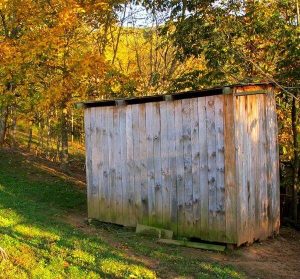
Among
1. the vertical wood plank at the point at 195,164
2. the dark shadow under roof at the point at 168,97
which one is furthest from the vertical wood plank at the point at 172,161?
the vertical wood plank at the point at 195,164

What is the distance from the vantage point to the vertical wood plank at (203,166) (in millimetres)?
8531

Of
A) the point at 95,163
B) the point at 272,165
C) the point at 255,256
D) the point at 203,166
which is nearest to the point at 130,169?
the point at 95,163

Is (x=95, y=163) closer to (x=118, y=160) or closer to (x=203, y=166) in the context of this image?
(x=118, y=160)

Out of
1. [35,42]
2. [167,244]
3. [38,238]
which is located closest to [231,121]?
[167,244]

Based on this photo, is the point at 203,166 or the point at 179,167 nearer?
the point at 203,166

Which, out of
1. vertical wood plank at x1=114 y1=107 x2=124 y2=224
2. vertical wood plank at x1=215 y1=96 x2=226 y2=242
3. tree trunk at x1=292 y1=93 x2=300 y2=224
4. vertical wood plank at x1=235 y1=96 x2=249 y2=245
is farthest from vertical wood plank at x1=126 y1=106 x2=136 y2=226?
tree trunk at x1=292 y1=93 x2=300 y2=224

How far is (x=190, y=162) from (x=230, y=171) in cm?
89

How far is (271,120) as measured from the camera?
9.61 metres

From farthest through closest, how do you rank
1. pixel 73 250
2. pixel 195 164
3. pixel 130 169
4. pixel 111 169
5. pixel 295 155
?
pixel 295 155 < pixel 111 169 < pixel 130 169 < pixel 195 164 < pixel 73 250

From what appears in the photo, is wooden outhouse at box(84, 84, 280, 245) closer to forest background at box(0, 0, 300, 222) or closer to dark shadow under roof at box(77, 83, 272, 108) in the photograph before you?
dark shadow under roof at box(77, 83, 272, 108)

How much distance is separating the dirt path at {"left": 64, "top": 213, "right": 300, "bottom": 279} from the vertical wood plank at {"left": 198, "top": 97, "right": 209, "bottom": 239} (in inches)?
20.8

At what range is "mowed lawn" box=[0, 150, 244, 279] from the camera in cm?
665

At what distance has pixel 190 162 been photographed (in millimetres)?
8781

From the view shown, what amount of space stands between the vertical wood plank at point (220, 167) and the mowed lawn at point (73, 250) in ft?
2.34
